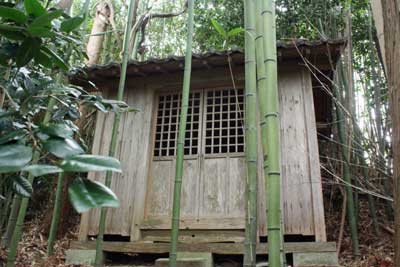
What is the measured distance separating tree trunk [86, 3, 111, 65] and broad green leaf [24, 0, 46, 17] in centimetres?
706

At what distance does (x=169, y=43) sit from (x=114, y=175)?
265 inches

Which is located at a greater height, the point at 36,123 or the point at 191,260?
the point at 36,123

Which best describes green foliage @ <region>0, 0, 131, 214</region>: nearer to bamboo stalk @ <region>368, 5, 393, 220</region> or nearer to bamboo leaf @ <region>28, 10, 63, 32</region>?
bamboo leaf @ <region>28, 10, 63, 32</region>

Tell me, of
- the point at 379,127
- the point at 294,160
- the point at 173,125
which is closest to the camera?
the point at 294,160

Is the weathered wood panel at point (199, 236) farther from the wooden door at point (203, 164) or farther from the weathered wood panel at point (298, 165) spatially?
the weathered wood panel at point (298, 165)

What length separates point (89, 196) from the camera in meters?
0.69

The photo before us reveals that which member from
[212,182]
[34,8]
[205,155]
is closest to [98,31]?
[205,155]

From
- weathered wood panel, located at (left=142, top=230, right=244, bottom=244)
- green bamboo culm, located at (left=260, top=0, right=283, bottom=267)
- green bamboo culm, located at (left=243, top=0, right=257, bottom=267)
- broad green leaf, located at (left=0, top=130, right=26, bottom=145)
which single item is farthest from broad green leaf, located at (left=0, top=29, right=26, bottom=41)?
weathered wood panel, located at (left=142, top=230, right=244, bottom=244)

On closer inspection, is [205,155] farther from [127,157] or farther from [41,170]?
[41,170]

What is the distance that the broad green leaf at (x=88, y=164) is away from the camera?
693 millimetres

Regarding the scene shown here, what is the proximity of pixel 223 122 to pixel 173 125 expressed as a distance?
Answer: 77 cm

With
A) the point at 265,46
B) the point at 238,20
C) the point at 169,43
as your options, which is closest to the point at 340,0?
the point at 238,20

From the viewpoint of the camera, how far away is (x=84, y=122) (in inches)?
270

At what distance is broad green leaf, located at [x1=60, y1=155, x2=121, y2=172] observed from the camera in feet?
2.27
